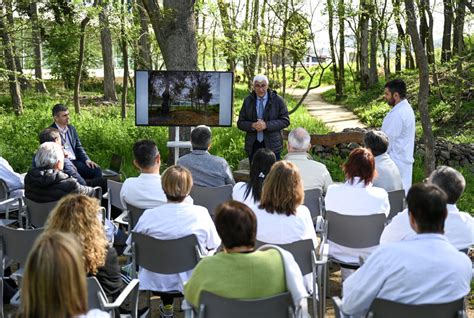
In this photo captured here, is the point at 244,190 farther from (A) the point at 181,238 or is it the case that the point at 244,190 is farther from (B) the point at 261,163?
(A) the point at 181,238

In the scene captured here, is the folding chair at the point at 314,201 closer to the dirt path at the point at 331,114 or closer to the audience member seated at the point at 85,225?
the audience member seated at the point at 85,225

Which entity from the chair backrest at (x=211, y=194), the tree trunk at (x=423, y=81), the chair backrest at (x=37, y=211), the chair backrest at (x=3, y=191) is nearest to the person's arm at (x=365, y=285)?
the chair backrest at (x=211, y=194)

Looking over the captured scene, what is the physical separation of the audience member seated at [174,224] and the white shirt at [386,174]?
192 cm

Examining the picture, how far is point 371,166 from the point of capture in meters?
4.48

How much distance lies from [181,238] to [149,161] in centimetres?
121

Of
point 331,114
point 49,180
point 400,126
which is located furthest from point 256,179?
point 331,114

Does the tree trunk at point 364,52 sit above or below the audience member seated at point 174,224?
above

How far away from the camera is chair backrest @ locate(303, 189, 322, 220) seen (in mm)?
5121

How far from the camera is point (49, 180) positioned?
4.73 m

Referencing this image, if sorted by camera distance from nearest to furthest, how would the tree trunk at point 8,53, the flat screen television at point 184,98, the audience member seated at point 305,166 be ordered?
the audience member seated at point 305,166
the flat screen television at point 184,98
the tree trunk at point 8,53

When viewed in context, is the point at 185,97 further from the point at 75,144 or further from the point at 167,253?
the point at 167,253

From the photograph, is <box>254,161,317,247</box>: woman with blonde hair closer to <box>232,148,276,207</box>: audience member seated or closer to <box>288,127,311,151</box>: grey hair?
<box>232,148,276,207</box>: audience member seated

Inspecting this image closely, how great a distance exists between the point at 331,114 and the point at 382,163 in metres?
14.2

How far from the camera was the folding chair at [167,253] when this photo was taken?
3.71 m
